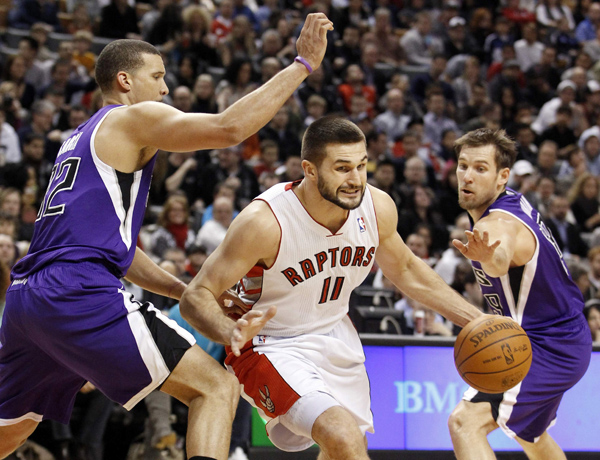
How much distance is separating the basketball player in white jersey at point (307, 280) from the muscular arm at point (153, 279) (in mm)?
234

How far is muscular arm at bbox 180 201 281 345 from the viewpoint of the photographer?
13.2 ft

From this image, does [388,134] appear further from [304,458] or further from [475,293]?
[304,458]

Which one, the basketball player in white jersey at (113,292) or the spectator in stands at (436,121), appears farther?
the spectator in stands at (436,121)

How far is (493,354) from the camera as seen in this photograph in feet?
13.8

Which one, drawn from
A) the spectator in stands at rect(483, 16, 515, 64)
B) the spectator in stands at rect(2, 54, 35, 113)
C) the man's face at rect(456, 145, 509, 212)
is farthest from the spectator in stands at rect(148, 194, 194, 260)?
the spectator in stands at rect(483, 16, 515, 64)

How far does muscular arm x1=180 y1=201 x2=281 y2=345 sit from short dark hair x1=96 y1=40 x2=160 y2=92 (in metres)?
0.95

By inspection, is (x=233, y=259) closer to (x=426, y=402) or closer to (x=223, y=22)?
(x=426, y=402)

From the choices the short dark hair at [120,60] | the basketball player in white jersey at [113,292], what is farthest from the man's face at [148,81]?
the basketball player in white jersey at [113,292]

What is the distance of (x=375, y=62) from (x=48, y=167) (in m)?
6.62

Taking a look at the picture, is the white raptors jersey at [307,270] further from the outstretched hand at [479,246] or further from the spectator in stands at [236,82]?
the spectator in stands at [236,82]

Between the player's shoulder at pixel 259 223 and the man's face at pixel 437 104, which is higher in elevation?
the player's shoulder at pixel 259 223

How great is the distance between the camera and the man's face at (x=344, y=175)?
13.6 ft

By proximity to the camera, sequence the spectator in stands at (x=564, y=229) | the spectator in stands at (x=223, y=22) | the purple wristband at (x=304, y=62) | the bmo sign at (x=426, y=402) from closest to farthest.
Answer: the purple wristband at (x=304, y=62) < the bmo sign at (x=426, y=402) < the spectator in stands at (x=564, y=229) < the spectator in stands at (x=223, y=22)

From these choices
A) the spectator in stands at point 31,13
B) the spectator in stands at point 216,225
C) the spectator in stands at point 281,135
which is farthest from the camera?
the spectator in stands at point 31,13
